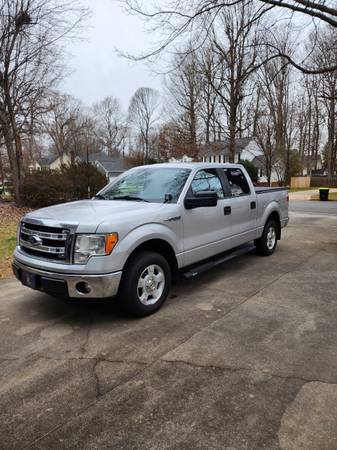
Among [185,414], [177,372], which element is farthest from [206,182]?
[185,414]

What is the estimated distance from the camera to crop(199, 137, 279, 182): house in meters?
25.8

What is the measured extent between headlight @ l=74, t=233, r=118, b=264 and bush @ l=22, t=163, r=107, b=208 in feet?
36.0

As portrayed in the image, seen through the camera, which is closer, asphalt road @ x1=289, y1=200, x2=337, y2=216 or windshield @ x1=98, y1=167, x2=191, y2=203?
windshield @ x1=98, y1=167, x2=191, y2=203


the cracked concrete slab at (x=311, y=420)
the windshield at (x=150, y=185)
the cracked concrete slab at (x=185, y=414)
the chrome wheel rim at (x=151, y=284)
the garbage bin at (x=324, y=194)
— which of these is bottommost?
the cracked concrete slab at (x=311, y=420)

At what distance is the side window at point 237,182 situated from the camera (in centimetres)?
548

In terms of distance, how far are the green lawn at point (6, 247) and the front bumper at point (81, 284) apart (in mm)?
2682

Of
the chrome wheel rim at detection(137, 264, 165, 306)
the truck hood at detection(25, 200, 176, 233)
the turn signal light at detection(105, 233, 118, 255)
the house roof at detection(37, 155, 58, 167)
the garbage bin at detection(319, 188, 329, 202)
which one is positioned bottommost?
the chrome wheel rim at detection(137, 264, 165, 306)

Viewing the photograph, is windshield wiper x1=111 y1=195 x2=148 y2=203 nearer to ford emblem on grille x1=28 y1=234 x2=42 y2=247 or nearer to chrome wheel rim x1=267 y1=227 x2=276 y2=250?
ford emblem on grille x1=28 y1=234 x2=42 y2=247

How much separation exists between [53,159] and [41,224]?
70.7m

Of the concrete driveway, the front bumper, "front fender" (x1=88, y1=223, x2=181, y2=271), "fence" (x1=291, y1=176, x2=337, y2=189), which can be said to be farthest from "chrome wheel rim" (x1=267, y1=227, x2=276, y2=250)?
"fence" (x1=291, y1=176, x2=337, y2=189)

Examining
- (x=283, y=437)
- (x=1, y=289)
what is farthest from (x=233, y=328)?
(x=1, y=289)

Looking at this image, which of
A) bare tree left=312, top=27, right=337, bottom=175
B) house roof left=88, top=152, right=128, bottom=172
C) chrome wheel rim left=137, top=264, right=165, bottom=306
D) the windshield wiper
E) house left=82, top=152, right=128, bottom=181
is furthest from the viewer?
house roof left=88, top=152, right=128, bottom=172

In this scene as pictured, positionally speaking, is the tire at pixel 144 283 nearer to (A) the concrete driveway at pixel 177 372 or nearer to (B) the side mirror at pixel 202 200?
(A) the concrete driveway at pixel 177 372

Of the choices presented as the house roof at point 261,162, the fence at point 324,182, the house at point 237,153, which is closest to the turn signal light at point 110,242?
the house at point 237,153
